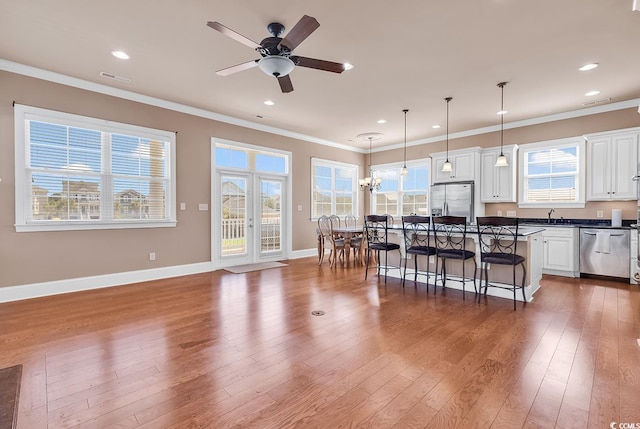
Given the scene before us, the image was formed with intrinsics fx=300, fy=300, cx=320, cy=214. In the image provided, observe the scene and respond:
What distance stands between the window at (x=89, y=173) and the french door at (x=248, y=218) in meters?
1.06

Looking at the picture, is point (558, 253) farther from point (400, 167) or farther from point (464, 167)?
point (400, 167)

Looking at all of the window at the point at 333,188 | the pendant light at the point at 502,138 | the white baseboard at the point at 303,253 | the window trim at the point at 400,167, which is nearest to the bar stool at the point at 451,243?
the pendant light at the point at 502,138

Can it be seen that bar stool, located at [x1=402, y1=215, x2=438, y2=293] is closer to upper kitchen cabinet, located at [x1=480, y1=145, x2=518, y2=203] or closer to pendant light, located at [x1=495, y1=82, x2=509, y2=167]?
pendant light, located at [x1=495, y1=82, x2=509, y2=167]

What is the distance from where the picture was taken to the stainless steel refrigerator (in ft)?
21.7

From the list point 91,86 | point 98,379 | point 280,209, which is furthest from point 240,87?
point 98,379

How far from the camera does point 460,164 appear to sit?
6.81m

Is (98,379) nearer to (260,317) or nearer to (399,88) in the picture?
(260,317)

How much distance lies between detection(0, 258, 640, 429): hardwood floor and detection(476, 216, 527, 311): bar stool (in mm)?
453

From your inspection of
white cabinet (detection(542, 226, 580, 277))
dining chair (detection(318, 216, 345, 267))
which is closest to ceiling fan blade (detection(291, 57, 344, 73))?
dining chair (detection(318, 216, 345, 267))

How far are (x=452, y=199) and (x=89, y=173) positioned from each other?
22.8ft

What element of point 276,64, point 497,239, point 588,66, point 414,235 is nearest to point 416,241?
point 414,235

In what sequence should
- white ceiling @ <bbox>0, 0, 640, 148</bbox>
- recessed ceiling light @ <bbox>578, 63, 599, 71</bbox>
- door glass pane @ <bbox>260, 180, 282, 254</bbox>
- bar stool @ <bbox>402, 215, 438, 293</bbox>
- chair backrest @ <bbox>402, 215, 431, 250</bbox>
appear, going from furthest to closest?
door glass pane @ <bbox>260, 180, 282, 254</bbox>, chair backrest @ <bbox>402, 215, 431, 250</bbox>, bar stool @ <bbox>402, 215, 438, 293</bbox>, recessed ceiling light @ <bbox>578, 63, 599, 71</bbox>, white ceiling @ <bbox>0, 0, 640, 148</bbox>

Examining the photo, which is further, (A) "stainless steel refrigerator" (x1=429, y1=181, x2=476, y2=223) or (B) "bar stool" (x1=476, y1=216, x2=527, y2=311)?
(A) "stainless steel refrigerator" (x1=429, y1=181, x2=476, y2=223)

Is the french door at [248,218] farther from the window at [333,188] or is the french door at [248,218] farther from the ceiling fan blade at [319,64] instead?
the ceiling fan blade at [319,64]
